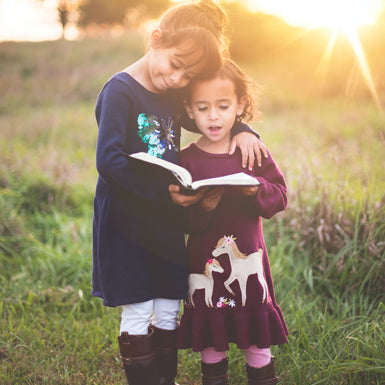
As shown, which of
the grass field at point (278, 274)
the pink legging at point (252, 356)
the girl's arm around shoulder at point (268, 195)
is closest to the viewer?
the girl's arm around shoulder at point (268, 195)

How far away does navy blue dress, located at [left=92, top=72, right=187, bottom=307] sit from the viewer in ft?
5.83

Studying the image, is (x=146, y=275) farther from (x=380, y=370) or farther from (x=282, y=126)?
(x=282, y=126)

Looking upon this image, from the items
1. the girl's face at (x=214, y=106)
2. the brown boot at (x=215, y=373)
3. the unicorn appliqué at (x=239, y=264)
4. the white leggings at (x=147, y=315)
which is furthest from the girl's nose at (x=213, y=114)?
the brown boot at (x=215, y=373)

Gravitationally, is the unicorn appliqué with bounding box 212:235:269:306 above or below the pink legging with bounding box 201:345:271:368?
above

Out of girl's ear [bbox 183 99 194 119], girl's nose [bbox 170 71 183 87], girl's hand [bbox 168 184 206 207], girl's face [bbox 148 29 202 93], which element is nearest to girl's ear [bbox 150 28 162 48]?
girl's face [bbox 148 29 202 93]

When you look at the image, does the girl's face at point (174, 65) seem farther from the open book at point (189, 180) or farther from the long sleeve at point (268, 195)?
the long sleeve at point (268, 195)

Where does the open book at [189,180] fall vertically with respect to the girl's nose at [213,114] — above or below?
below

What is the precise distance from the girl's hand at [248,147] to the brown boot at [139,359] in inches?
37.9

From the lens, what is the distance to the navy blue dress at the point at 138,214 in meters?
1.78

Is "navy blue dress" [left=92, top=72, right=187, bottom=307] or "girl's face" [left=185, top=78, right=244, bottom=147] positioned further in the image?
"girl's face" [left=185, top=78, right=244, bottom=147]

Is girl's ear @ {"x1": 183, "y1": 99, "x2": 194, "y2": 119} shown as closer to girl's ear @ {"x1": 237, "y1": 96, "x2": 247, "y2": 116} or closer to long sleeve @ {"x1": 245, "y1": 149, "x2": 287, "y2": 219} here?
girl's ear @ {"x1": 237, "y1": 96, "x2": 247, "y2": 116}

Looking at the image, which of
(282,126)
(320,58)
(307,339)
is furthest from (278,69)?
(307,339)

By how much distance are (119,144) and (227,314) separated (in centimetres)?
92

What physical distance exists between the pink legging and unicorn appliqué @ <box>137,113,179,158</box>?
3.25 feet
